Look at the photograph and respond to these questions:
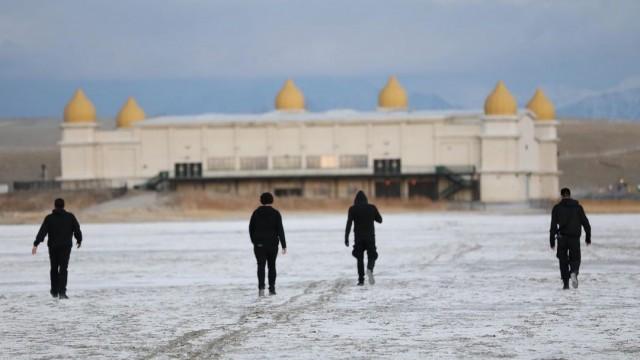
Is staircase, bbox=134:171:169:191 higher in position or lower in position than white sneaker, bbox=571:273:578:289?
higher

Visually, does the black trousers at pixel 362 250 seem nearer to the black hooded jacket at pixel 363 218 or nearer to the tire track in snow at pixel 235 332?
the black hooded jacket at pixel 363 218

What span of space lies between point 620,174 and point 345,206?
69.5 meters

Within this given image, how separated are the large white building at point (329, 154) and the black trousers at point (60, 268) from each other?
78115 millimetres

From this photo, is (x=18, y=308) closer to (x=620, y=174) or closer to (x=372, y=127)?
(x=372, y=127)

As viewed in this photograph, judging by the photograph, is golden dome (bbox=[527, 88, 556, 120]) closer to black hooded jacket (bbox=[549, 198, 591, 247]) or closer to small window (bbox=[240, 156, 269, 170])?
small window (bbox=[240, 156, 269, 170])

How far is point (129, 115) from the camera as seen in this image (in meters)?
115

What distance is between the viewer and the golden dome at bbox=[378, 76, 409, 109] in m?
112

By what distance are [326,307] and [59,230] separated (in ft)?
15.1

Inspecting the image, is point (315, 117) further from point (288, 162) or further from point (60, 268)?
point (60, 268)

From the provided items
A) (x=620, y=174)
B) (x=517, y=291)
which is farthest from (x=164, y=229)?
(x=620, y=174)

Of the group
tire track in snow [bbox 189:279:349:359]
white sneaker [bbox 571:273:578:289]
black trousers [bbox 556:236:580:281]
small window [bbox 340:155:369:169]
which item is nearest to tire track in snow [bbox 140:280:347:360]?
tire track in snow [bbox 189:279:349:359]

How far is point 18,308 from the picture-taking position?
68.8 ft

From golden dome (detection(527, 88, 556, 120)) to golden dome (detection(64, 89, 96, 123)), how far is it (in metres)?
32.8

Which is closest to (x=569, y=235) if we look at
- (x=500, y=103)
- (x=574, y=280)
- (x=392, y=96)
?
(x=574, y=280)
